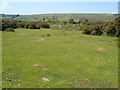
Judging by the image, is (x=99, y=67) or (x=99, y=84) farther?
(x=99, y=67)

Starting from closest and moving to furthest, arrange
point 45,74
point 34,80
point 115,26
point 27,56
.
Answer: point 34,80 → point 45,74 → point 27,56 → point 115,26

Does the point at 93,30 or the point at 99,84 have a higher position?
the point at 93,30

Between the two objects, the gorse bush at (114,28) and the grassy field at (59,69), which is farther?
the gorse bush at (114,28)

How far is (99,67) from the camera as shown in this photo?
2414cm

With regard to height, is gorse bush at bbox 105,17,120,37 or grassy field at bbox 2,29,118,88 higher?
gorse bush at bbox 105,17,120,37

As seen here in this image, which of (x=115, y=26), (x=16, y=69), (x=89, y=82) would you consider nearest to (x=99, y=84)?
(x=89, y=82)

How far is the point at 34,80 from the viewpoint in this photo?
754 inches

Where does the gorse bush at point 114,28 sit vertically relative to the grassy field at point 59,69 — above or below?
above

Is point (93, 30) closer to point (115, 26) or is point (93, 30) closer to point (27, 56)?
point (115, 26)

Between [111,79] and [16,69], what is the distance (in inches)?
487

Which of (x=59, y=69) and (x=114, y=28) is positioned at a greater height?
(x=114, y=28)

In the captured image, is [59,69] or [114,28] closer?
[59,69]

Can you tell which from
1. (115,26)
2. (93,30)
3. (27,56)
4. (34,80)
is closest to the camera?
(34,80)

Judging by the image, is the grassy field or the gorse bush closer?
the grassy field
